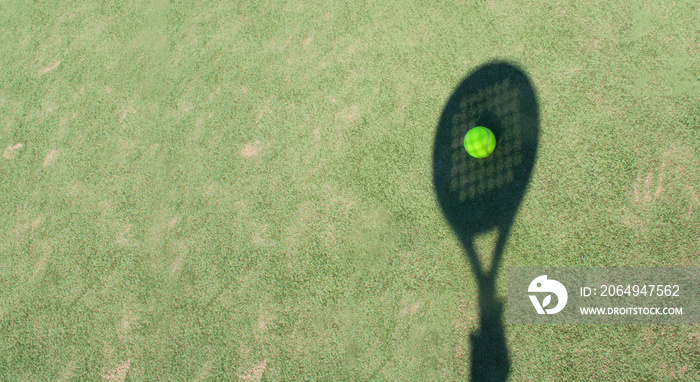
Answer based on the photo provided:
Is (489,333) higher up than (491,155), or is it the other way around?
(491,155)

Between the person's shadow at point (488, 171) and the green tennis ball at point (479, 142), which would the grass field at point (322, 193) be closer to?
the person's shadow at point (488, 171)

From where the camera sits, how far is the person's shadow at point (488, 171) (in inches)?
156

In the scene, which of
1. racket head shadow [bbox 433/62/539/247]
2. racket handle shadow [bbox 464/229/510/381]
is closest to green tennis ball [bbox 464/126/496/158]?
racket head shadow [bbox 433/62/539/247]

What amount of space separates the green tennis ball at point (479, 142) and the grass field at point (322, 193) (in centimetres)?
46

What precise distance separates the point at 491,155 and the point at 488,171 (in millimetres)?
183

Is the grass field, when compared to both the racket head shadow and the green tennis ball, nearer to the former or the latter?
the racket head shadow

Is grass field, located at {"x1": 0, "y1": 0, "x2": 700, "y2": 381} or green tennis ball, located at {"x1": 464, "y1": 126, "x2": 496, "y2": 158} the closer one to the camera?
grass field, located at {"x1": 0, "y1": 0, "x2": 700, "y2": 381}

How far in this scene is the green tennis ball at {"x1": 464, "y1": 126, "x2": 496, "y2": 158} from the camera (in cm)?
425

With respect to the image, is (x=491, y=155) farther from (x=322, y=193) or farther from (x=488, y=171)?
(x=322, y=193)

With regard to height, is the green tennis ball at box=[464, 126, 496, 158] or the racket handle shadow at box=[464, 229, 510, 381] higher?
the green tennis ball at box=[464, 126, 496, 158]

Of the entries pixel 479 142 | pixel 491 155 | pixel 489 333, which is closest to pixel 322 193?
pixel 479 142

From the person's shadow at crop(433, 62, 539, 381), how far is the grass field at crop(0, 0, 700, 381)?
0.32 feet

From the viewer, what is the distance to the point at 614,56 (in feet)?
15.1

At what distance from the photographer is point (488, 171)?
14.5 ft
